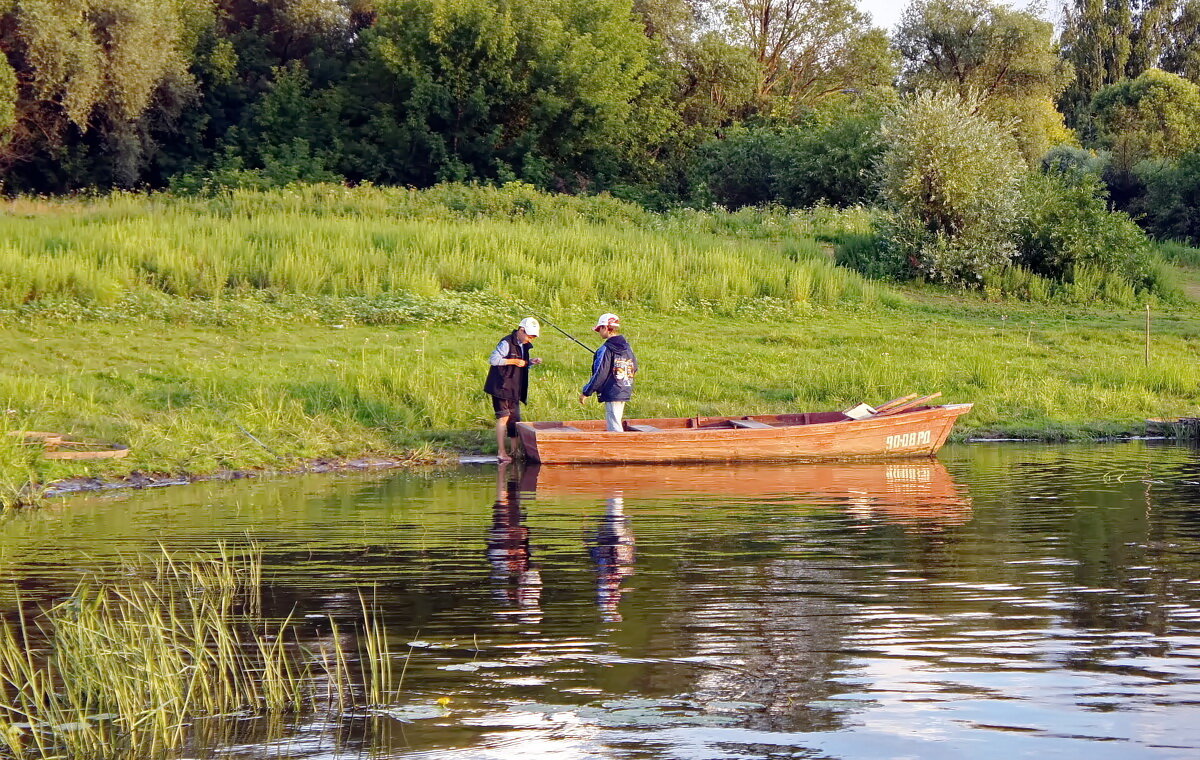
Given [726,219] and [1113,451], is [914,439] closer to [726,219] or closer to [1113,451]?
[1113,451]

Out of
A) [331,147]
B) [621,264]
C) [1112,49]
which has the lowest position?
[621,264]

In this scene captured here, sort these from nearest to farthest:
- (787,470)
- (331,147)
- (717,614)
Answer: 1. (717,614)
2. (787,470)
3. (331,147)

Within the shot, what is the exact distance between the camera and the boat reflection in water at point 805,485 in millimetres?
14359

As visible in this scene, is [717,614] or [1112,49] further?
→ [1112,49]

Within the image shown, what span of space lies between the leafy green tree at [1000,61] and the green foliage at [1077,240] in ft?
83.5

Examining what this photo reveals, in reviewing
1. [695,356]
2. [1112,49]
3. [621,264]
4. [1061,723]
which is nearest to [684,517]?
[1061,723]

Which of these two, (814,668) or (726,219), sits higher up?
(726,219)

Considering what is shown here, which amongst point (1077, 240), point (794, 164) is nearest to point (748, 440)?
point (1077, 240)

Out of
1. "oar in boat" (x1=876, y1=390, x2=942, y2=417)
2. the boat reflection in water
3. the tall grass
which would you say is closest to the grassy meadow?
the tall grass

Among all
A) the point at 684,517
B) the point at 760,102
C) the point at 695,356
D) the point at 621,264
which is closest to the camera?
the point at 684,517

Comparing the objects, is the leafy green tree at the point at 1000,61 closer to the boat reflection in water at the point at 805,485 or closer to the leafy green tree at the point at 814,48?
the leafy green tree at the point at 814,48

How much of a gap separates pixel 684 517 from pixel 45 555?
5.69 meters

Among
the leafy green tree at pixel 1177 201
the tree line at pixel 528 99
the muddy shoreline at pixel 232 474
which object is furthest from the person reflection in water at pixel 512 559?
the leafy green tree at pixel 1177 201

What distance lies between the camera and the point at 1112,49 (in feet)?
248
